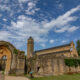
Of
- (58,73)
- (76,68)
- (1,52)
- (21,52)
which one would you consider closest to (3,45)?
(1,52)

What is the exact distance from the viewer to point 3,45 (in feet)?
55.2

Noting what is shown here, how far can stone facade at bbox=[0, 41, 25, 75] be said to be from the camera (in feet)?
50.7

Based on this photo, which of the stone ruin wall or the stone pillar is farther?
the stone ruin wall

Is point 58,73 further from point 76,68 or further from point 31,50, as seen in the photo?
point 31,50

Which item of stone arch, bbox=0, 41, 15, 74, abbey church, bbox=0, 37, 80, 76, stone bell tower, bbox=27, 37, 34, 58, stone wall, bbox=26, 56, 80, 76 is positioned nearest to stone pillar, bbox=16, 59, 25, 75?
abbey church, bbox=0, 37, 80, 76

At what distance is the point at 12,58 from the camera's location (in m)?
16.2

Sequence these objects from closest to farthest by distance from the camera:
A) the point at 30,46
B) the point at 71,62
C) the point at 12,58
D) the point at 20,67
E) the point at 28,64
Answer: the point at 20,67, the point at 12,58, the point at 71,62, the point at 28,64, the point at 30,46

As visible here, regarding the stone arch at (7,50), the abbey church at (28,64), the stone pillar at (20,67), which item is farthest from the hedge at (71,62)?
the stone arch at (7,50)

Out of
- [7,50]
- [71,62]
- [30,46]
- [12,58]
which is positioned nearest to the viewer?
[12,58]

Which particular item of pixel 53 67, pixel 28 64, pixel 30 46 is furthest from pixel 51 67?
pixel 30 46

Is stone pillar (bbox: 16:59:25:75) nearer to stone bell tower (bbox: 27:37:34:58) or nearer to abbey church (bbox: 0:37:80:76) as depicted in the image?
abbey church (bbox: 0:37:80:76)

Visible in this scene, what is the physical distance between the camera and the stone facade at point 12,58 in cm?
1545

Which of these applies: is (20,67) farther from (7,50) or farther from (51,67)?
(51,67)

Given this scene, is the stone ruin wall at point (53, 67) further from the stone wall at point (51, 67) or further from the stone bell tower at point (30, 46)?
the stone bell tower at point (30, 46)
